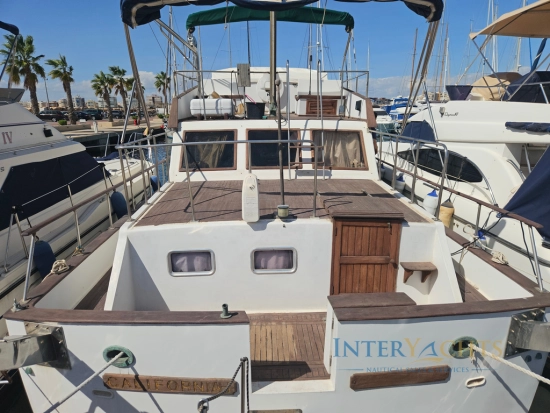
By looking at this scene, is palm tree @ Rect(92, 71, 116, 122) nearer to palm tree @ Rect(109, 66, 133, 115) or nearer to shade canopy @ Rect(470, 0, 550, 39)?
palm tree @ Rect(109, 66, 133, 115)

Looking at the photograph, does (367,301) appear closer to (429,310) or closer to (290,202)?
(429,310)

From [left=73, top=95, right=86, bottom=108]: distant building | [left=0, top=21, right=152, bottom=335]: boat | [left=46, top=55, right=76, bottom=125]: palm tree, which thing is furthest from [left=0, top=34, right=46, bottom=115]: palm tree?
[left=73, top=95, right=86, bottom=108]: distant building

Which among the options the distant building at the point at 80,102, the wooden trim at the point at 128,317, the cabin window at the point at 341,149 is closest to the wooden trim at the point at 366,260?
the wooden trim at the point at 128,317

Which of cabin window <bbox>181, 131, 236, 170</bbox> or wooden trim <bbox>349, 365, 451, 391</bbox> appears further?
cabin window <bbox>181, 131, 236, 170</bbox>

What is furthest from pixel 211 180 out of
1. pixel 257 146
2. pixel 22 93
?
pixel 22 93

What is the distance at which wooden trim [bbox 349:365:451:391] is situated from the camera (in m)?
3.12

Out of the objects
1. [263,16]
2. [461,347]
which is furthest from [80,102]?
[461,347]

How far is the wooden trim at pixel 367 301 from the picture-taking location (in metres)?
3.14

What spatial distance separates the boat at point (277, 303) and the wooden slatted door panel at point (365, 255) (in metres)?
0.02

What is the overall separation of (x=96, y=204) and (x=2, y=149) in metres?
2.37

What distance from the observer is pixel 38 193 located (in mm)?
7727

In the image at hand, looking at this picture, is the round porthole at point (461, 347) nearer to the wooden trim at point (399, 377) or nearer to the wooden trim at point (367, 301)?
the wooden trim at point (399, 377)

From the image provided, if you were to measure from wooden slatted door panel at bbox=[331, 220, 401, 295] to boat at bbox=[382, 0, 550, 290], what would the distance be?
239 centimetres

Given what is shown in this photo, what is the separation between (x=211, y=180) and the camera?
6.38 metres
